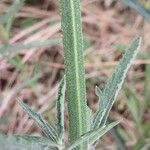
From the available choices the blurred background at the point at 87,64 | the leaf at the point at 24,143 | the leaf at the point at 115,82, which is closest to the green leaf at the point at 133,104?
the blurred background at the point at 87,64

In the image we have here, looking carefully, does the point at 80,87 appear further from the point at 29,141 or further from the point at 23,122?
the point at 23,122

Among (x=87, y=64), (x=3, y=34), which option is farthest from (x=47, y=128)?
(x=87, y=64)

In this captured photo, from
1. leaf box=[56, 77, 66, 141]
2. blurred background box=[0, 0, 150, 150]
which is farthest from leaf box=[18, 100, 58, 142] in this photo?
blurred background box=[0, 0, 150, 150]

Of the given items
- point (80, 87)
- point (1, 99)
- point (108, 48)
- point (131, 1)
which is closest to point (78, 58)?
point (80, 87)

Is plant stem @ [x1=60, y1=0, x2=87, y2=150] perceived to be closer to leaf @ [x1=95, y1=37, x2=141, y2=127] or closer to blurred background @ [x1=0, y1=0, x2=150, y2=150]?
leaf @ [x1=95, y1=37, x2=141, y2=127]

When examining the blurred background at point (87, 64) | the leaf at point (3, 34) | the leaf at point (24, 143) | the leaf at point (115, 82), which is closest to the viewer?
the leaf at point (24, 143)

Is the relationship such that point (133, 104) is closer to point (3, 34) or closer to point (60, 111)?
point (3, 34)

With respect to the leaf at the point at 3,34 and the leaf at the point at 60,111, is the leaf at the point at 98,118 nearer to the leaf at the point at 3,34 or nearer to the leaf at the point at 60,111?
the leaf at the point at 60,111
